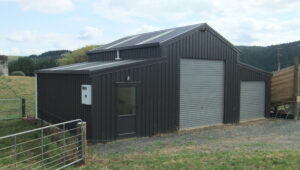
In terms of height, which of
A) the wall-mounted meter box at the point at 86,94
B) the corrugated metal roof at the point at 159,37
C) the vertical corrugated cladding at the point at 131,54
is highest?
the corrugated metal roof at the point at 159,37

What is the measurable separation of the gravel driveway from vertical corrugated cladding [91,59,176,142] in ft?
1.36

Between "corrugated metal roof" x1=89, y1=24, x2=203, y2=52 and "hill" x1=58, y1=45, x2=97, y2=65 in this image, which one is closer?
"corrugated metal roof" x1=89, y1=24, x2=203, y2=52

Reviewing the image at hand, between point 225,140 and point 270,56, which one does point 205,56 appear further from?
point 270,56

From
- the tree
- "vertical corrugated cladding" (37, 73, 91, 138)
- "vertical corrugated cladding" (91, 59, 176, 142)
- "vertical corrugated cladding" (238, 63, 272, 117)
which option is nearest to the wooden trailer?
"vertical corrugated cladding" (238, 63, 272, 117)

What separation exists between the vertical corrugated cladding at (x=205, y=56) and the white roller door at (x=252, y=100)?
2.13 feet

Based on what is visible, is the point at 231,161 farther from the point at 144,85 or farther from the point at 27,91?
the point at 27,91

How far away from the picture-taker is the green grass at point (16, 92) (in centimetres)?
1926

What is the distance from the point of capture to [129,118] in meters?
10.9

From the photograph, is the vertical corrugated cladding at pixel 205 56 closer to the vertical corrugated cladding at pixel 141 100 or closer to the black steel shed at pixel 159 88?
the black steel shed at pixel 159 88

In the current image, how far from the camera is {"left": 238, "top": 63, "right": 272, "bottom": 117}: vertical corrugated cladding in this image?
15.3 metres

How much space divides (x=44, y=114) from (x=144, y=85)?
5979mm

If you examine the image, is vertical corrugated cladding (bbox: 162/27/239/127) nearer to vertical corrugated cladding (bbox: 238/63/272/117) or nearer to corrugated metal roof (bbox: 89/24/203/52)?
corrugated metal roof (bbox: 89/24/203/52)

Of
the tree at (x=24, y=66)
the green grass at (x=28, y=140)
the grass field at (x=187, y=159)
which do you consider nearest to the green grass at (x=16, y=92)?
the green grass at (x=28, y=140)

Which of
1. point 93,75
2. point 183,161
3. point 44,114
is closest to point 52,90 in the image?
point 44,114
